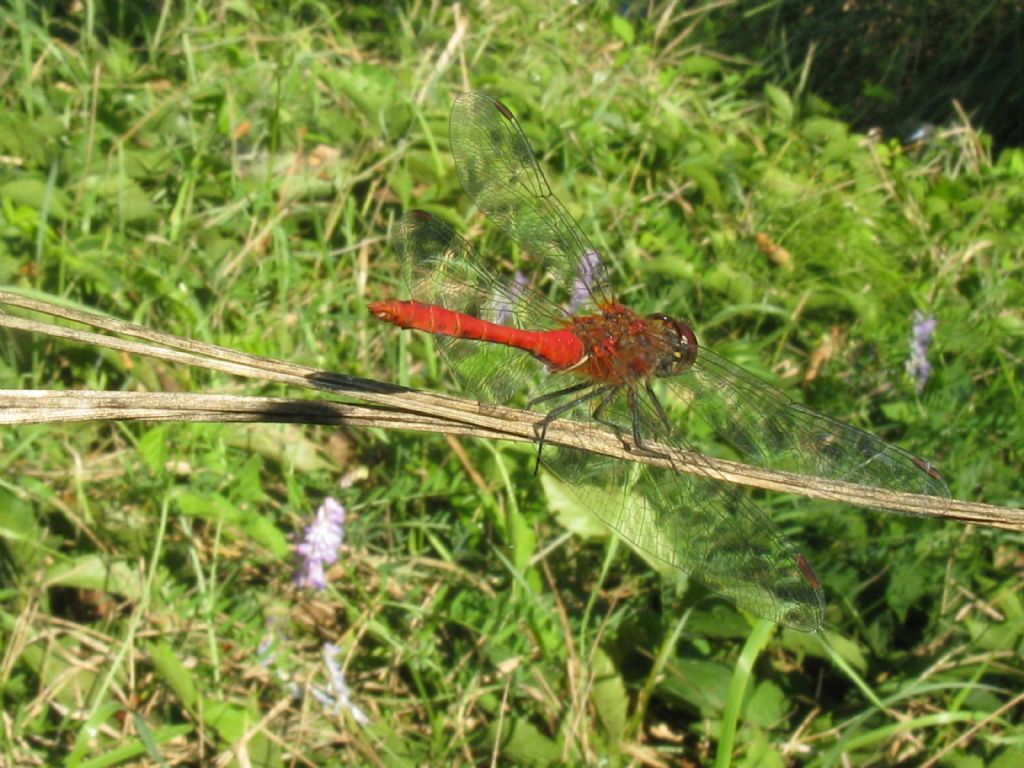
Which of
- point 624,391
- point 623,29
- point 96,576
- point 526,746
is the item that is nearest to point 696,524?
point 624,391

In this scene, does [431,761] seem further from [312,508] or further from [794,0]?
[794,0]

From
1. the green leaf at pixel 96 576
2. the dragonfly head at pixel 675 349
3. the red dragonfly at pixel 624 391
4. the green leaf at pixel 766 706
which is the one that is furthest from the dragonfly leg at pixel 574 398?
the green leaf at pixel 96 576

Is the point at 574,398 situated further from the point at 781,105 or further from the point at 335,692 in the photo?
the point at 781,105

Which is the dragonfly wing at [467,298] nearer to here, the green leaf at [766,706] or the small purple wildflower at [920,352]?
the green leaf at [766,706]

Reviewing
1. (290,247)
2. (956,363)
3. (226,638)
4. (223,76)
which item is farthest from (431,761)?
(223,76)

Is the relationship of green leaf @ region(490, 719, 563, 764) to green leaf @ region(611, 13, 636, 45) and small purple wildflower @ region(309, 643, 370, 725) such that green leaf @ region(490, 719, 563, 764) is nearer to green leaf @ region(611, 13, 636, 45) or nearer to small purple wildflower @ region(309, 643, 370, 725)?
small purple wildflower @ region(309, 643, 370, 725)
